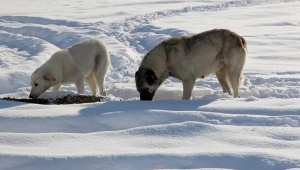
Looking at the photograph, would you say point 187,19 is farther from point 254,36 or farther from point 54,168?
point 54,168

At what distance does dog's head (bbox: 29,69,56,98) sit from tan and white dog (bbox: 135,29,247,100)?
6.41 feet

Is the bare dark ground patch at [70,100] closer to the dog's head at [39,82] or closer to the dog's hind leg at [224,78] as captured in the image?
the dog's head at [39,82]

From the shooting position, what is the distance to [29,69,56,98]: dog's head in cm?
1084

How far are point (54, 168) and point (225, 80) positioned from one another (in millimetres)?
6146

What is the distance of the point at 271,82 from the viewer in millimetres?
13336

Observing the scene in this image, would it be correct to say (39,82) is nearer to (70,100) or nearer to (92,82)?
(70,100)

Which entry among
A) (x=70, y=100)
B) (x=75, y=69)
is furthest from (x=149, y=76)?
(x=75, y=69)

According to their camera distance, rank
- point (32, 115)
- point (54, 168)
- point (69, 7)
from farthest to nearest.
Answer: point (69, 7), point (32, 115), point (54, 168)

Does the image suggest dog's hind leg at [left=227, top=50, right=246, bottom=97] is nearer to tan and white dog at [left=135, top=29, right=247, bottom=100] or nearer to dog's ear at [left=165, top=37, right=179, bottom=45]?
tan and white dog at [left=135, top=29, right=247, bottom=100]

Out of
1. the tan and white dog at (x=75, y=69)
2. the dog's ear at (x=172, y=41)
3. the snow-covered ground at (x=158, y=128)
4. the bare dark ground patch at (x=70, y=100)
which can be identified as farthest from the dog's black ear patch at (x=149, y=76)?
the tan and white dog at (x=75, y=69)

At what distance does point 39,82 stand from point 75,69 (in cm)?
98

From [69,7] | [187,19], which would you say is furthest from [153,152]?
[69,7]

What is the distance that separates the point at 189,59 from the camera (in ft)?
33.7

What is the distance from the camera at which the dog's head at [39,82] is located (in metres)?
10.8
